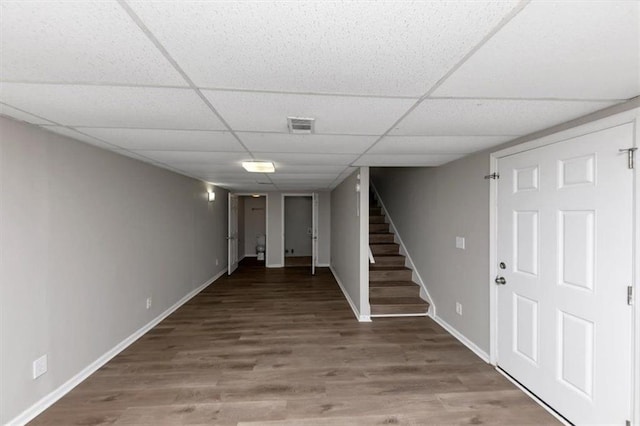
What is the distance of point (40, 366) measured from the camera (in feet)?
6.77

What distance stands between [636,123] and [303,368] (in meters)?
2.98

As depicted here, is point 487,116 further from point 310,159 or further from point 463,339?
point 463,339

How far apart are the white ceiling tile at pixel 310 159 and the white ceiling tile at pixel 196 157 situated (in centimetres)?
29

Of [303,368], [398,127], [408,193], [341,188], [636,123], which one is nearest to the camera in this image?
[636,123]

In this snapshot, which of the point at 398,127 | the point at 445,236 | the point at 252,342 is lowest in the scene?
the point at 252,342

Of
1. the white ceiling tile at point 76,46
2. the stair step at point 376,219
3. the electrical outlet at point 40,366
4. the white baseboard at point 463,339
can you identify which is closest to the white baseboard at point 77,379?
the electrical outlet at point 40,366

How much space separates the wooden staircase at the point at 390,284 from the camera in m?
4.07

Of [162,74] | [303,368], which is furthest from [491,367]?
[162,74]

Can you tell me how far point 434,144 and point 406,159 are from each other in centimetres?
67

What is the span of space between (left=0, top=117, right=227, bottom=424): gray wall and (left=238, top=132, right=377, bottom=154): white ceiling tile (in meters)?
1.48

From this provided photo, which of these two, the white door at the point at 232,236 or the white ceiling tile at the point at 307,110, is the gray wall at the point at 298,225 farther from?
the white ceiling tile at the point at 307,110

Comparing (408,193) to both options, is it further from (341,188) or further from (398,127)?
(398,127)

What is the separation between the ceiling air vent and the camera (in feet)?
6.10

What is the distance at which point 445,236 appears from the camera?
3.58 metres
